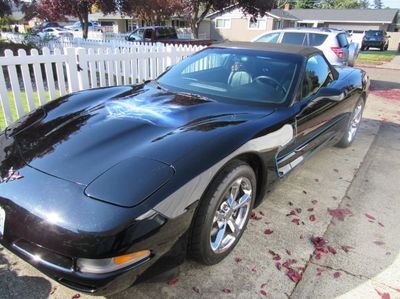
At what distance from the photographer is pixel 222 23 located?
40.6 m

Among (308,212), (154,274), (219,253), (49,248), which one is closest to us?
(49,248)

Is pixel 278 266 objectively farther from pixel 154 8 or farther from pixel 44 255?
pixel 154 8

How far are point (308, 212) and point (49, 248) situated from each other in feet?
8.05

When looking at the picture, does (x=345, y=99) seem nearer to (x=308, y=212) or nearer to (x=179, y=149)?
(x=308, y=212)

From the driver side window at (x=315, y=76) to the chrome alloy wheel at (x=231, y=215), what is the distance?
1.26 m

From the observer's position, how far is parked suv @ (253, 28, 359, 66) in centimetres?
984

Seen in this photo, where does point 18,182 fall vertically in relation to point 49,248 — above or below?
above

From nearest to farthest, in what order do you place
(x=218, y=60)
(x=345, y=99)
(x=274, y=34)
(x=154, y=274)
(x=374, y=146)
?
1. (x=154, y=274)
2. (x=218, y=60)
3. (x=345, y=99)
4. (x=374, y=146)
5. (x=274, y=34)

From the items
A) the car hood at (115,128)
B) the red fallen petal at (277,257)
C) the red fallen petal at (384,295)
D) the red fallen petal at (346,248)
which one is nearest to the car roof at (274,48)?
the car hood at (115,128)

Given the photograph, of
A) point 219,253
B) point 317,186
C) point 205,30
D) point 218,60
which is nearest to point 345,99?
point 317,186

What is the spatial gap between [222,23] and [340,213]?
4032cm

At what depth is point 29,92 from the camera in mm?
4473

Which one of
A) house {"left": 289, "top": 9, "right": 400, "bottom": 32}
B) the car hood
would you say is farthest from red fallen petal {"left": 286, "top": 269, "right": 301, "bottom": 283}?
house {"left": 289, "top": 9, "right": 400, "bottom": 32}

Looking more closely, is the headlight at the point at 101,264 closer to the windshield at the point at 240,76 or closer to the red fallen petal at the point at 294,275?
the red fallen petal at the point at 294,275
